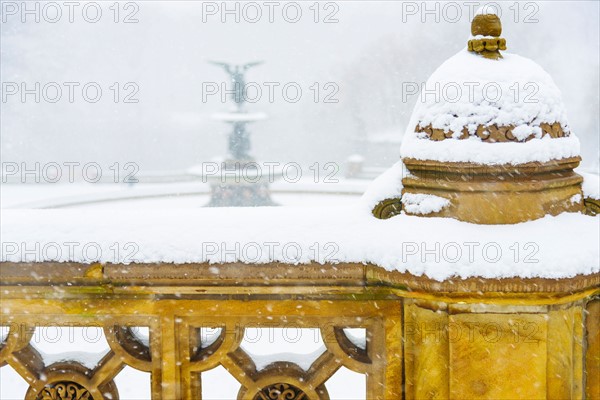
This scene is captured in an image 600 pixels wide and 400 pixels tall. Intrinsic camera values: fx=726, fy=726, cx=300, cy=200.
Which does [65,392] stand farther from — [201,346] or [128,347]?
[201,346]

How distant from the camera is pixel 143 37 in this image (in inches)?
1385

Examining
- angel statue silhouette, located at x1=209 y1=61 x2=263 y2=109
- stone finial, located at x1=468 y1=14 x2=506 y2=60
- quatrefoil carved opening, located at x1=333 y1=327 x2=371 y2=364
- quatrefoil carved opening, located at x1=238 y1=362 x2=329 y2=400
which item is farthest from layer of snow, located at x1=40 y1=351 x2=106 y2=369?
angel statue silhouette, located at x1=209 y1=61 x2=263 y2=109

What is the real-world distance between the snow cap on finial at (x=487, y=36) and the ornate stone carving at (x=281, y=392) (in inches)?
36.2

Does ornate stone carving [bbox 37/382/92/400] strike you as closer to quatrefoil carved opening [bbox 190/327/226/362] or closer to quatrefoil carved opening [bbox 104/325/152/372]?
quatrefoil carved opening [bbox 104/325/152/372]

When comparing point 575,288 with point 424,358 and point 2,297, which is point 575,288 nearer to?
point 424,358

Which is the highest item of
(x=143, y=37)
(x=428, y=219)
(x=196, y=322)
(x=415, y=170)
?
(x=143, y=37)

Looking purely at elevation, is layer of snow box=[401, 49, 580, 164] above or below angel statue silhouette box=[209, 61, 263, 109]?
below

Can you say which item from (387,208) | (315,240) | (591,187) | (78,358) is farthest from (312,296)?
(591,187)

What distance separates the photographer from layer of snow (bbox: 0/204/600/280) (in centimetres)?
154

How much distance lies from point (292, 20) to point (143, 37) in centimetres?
728

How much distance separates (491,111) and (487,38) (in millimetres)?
213

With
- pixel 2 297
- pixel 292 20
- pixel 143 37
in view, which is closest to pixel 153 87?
pixel 143 37

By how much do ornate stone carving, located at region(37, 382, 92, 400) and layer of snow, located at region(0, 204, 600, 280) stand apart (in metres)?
0.32

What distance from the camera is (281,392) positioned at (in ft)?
5.72
